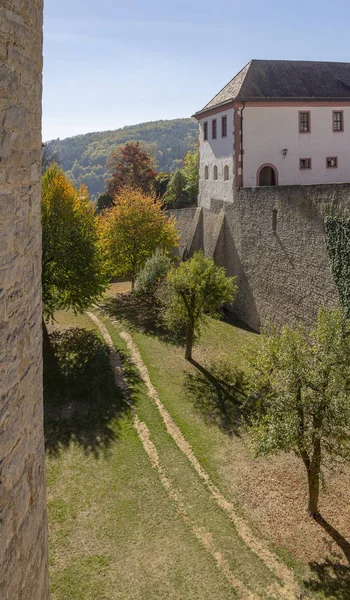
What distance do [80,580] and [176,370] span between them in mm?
10263

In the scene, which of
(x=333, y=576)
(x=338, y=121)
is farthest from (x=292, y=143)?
(x=333, y=576)

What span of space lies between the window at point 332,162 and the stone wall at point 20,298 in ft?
→ 87.9

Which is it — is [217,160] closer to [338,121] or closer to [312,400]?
[338,121]

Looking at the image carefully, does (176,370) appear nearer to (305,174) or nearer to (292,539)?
(292,539)

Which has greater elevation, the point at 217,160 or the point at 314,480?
the point at 217,160

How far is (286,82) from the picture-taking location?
2770 centimetres

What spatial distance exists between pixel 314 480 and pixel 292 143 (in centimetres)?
2117

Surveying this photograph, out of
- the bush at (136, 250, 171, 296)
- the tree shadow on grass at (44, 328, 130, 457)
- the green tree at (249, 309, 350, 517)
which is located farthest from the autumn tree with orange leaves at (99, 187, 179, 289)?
the green tree at (249, 309, 350, 517)

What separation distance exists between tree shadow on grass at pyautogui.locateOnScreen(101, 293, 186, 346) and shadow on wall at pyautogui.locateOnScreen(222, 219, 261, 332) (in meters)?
3.39

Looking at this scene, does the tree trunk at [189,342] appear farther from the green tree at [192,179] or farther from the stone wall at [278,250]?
the green tree at [192,179]

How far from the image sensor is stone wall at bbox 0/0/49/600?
3186mm

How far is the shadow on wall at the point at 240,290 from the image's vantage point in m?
23.5

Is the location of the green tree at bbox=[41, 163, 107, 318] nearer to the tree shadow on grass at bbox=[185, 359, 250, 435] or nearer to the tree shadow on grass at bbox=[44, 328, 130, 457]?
the tree shadow on grass at bbox=[44, 328, 130, 457]

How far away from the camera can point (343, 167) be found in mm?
28516
